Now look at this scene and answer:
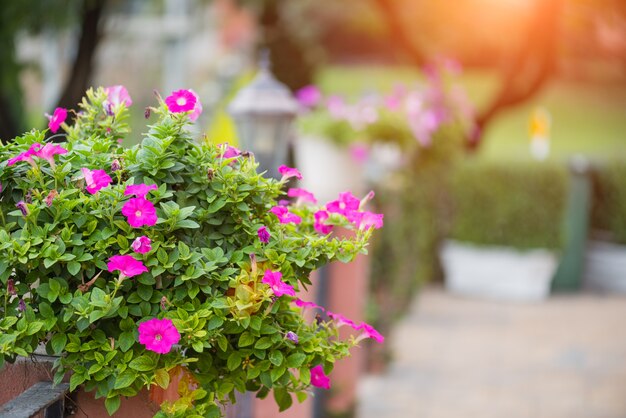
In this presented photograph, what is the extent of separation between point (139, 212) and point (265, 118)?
273cm

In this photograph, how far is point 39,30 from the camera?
5.77 meters

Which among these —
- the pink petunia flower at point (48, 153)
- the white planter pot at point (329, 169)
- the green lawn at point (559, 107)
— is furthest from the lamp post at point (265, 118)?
the green lawn at point (559, 107)

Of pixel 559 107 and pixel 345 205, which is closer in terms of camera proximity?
pixel 345 205

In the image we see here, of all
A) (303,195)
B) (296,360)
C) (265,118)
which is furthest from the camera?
(265,118)

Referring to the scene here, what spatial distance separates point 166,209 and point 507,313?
24.0 ft

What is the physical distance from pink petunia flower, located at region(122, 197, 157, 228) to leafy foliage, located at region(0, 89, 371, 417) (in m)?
0.03

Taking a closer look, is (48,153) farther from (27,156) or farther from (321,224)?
(321,224)

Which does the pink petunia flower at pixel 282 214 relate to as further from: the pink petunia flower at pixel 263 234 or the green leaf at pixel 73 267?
the green leaf at pixel 73 267

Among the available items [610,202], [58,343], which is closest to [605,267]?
[610,202]

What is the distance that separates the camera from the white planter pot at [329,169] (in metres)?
6.64

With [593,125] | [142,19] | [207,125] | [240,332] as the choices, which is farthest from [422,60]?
[593,125]

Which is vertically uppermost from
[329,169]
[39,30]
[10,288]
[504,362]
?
[39,30]

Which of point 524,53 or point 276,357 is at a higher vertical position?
A: point 524,53

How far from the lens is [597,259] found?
9805 mm
